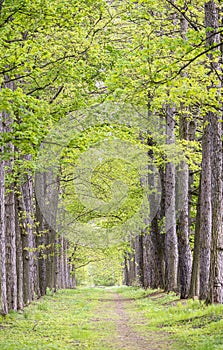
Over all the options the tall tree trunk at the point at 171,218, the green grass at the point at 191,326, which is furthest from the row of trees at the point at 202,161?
the green grass at the point at 191,326

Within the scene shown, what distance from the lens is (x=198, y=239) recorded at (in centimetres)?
1633

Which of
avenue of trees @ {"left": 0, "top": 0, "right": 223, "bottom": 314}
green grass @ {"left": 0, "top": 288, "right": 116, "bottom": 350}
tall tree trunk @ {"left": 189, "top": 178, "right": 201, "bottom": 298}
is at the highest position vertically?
avenue of trees @ {"left": 0, "top": 0, "right": 223, "bottom": 314}

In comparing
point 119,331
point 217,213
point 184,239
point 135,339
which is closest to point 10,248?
point 119,331

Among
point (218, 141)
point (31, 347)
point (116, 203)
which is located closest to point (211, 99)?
point (218, 141)

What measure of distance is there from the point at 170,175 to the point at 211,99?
9558mm

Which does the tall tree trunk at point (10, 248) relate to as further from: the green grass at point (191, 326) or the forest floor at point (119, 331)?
the green grass at point (191, 326)

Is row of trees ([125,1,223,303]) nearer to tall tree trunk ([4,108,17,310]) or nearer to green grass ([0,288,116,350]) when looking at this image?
green grass ([0,288,116,350])

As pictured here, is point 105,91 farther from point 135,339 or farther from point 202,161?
point 135,339

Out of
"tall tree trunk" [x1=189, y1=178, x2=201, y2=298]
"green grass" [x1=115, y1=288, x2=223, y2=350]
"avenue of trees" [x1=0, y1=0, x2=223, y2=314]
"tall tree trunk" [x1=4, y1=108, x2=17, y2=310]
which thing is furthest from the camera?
→ "tall tree trunk" [x1=189, y1=178, x2=201, y2=298]

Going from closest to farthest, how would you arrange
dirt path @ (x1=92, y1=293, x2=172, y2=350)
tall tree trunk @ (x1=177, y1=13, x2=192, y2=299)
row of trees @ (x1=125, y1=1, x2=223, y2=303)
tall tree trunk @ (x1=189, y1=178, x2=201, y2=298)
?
dirt path @ (x1=92, y1=293, x2=172, y2=350)
row of trees @ (x1=125, y1=1, x2=223, y2=303)
tall tree trunk @ (x1=189, y1=178, x2=201, y2=298)
tall tree trunk @ (x1=177, y1=13, x2=192, y2=299)

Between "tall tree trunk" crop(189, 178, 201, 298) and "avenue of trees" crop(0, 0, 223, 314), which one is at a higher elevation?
"avenue of trees" crop(0, 0, 223, 314)

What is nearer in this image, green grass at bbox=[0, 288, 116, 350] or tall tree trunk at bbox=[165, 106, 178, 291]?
green grass at bbox=[0, 288, 116, 350]

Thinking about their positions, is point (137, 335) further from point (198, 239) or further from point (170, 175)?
point (170, 175)

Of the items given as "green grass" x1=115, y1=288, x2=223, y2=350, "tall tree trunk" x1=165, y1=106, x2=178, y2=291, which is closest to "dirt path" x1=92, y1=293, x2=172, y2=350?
"green grass" x1=115, y1=288, x2=223, y2=350
